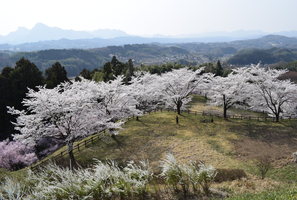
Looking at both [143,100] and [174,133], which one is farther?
[143,100]

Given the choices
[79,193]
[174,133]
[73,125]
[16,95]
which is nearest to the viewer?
[79,193]

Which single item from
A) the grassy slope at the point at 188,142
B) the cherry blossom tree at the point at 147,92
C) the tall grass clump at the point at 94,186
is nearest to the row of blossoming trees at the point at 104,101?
the cherry blossom tree at the point at 147,92

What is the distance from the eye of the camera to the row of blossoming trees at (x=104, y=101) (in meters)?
23.7

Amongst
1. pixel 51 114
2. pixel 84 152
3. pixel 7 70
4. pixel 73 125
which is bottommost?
pixel 84 152

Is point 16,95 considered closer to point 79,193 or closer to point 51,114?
point 51,114

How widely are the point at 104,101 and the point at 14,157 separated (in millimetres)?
14747

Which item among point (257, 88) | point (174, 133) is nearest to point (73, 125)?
point (174, 133)

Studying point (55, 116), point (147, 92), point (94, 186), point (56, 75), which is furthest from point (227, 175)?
point (56, 75)

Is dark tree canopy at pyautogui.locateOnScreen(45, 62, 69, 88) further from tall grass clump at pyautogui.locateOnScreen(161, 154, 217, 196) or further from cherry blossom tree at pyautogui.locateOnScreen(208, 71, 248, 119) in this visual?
tall grass clump at pyautogui.locateOnScreen(161, 154, 217, 196)

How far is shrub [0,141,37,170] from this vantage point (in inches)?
1256

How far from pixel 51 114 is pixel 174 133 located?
58.5 ft

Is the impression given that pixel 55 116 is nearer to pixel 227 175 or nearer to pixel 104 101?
pixel 104 101

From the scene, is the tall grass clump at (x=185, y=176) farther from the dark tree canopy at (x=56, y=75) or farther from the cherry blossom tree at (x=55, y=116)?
the dark tree canopy at (x=56, y=75)

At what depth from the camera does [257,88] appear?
135 ft
